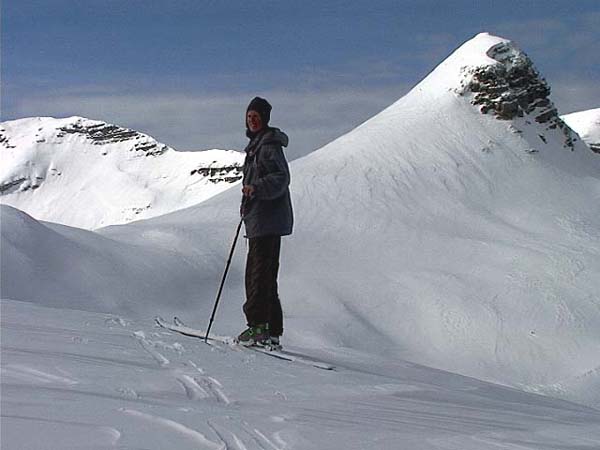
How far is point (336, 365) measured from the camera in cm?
656

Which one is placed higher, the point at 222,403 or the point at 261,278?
the point at 261,278

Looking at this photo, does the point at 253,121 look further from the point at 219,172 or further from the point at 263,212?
the point at 219,172

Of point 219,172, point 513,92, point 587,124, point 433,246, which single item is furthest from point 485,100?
point 219,172

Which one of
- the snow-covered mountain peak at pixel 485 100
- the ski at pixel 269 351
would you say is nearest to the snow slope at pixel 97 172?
the snow-covered mountain peak at pixel 485 100

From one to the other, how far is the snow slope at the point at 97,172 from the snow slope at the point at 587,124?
2266 inches

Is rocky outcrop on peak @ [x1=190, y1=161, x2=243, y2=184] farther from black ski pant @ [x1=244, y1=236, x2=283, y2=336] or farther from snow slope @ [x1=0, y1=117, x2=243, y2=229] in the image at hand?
black ski pant @ [x1=244, y1=236, x2=283, y2=336]

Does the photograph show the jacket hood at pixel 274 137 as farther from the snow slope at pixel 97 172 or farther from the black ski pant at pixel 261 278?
the snow slope at pixel 97 172

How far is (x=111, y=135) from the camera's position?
162375 mm

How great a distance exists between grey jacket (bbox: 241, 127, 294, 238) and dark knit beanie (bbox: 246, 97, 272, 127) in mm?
111

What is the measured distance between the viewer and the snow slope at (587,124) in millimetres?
87300

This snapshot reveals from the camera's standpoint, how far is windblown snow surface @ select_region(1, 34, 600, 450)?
377cm

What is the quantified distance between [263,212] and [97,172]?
154m

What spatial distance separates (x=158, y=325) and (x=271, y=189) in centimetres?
215

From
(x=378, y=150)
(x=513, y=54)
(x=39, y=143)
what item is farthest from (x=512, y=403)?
(x=39, y=143)
